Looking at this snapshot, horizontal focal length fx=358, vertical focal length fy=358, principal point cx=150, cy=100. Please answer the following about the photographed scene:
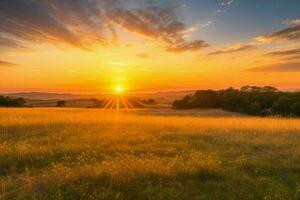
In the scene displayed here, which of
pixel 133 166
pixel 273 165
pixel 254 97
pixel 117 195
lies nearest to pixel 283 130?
pixel 273 165

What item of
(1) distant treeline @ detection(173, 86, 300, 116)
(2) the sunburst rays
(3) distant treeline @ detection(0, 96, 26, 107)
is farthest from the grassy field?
(2) the sunburst rays

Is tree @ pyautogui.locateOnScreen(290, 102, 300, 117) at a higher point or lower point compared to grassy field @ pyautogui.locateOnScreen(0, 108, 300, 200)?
higher

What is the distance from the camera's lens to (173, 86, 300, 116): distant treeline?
4950 centimetres

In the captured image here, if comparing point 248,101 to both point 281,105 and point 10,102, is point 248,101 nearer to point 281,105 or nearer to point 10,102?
point 281,105

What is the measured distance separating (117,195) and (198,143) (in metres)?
8.41

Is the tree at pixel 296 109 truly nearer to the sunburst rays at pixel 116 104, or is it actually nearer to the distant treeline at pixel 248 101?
the distant treeline at pixel 248 101

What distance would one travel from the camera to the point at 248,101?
5503cm

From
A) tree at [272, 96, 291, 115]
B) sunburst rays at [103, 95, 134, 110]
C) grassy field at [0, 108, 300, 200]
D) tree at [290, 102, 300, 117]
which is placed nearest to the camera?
grassy field at [0, 108, 300, 200]

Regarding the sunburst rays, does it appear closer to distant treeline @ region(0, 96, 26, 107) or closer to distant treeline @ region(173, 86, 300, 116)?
distant treeline @ region(173, 86, 300, 116)

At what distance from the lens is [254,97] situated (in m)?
55.9

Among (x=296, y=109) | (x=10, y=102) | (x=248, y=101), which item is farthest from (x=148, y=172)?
(x=10, y=102)

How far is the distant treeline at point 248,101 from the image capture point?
49.5 m

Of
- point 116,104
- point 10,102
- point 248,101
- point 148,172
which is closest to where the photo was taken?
→ point 148,172

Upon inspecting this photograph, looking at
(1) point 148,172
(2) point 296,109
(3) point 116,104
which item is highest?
(2) point 296,109
